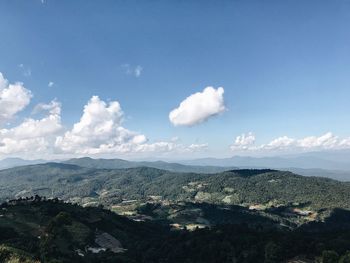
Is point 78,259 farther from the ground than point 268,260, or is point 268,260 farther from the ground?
point 268,260

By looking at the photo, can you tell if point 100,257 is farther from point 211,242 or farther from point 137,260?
point 211,242

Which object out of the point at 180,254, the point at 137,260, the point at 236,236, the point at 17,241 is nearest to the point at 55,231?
the point at 17,241

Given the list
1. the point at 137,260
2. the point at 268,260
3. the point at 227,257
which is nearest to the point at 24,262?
the point at 268,260

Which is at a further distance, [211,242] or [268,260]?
[211,242]

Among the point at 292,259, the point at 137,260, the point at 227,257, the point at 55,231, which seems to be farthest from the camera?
the point at 137,260

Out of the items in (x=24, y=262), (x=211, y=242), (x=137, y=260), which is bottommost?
(x=137, y=260)

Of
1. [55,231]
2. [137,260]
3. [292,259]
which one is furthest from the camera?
[137,260]

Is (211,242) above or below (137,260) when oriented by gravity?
above

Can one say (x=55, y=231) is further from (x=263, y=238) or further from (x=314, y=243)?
(x=314, y=243)

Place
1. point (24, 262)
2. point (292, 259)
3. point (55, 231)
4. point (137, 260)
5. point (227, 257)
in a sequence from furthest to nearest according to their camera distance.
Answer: point (137, 260) < point (55, 231) < point (227, 257) < point (292, 259) < point (24, 262)
